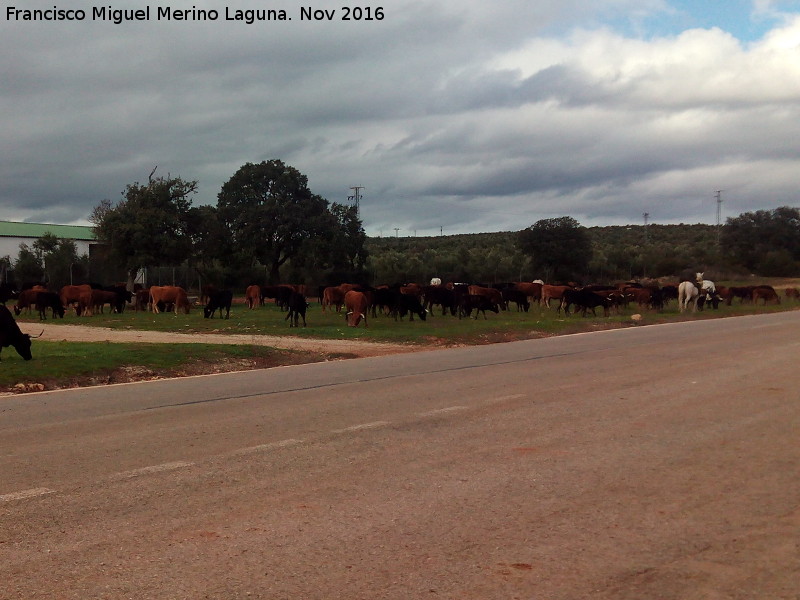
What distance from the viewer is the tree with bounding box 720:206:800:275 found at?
95.5 m

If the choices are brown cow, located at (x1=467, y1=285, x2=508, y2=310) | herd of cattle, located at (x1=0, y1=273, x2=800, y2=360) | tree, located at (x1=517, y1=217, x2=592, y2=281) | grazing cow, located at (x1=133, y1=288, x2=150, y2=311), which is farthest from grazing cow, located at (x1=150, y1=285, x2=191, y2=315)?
tree, located at (x1=517, y1=217, x2=592, y2=281)

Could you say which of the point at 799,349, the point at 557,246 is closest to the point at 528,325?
the point at 799,349

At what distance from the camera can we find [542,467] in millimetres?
8102

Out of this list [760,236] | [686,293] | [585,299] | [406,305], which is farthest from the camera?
[760,236]

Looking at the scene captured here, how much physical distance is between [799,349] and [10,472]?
58.3 feet

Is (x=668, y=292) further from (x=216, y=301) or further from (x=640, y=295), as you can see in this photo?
(x=216, y=301)

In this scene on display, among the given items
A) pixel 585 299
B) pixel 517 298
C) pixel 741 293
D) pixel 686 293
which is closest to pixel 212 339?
pixel 585 299

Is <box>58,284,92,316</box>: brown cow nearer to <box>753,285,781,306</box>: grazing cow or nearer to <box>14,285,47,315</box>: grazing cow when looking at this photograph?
<box>14,285,47,315</box>: grazing cow

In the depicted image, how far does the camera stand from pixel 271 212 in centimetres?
5766

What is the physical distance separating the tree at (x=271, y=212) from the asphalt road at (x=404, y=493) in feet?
147

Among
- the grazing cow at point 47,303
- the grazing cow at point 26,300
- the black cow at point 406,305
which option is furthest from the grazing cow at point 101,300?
the black cow at point 406,305

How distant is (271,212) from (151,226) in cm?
1480

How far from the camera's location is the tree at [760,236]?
9550cm

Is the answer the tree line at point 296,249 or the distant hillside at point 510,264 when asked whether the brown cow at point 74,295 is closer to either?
the tree line at point 296,249
